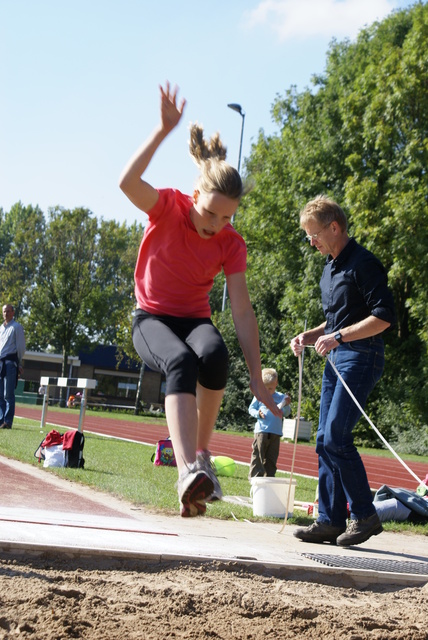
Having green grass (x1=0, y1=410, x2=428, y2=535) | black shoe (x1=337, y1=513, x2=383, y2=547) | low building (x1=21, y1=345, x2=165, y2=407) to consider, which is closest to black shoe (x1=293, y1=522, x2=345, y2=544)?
black shoe (x1=337, y1=513, x2=383, y2=547)

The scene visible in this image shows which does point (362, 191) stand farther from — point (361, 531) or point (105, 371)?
point (105, 371)

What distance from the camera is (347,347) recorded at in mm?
5324

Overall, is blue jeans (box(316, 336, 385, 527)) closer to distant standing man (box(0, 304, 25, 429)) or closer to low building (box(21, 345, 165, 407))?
distant standing man (box(0, 304, 25, 429))

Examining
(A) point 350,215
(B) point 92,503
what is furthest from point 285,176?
(B) point 92,503

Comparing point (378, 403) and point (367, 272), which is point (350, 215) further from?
point (367, 272)

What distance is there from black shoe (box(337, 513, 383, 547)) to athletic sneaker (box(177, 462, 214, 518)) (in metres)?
2.18

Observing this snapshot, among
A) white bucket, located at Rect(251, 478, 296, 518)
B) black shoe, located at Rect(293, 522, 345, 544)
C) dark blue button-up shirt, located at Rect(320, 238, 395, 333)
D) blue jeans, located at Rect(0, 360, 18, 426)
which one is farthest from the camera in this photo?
blue jeans, located at Rect(0, 360, 18, 426)

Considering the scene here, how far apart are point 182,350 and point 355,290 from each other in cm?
207

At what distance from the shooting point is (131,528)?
4895 mm

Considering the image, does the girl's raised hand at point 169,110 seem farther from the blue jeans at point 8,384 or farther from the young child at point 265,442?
the blue jeans at point 8,384

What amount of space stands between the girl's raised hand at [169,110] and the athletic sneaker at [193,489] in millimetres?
1722

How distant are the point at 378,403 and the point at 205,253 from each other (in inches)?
956

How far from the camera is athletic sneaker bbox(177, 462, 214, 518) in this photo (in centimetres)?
334

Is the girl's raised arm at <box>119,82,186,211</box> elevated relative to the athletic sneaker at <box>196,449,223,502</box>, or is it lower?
elevated
